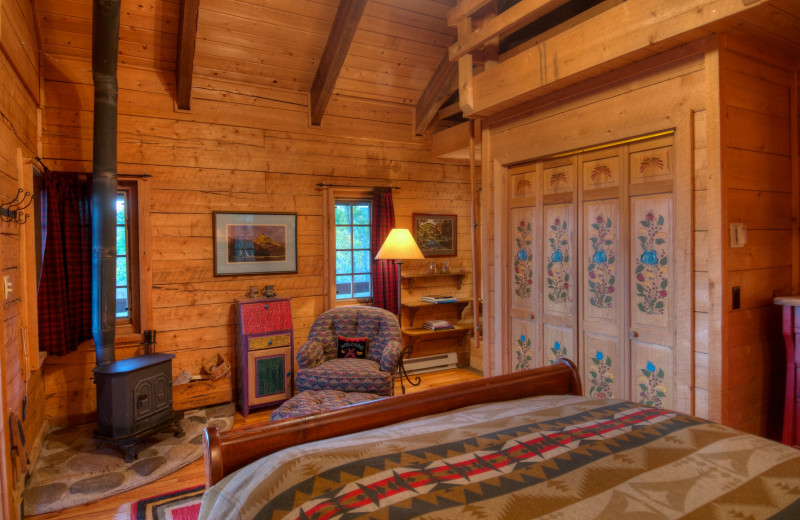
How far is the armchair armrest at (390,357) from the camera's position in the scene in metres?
3.60

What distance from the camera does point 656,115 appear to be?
2.37 meters

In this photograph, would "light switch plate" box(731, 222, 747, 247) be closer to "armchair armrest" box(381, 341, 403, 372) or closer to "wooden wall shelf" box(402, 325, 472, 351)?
"armchair armrest" box(381, 341, 403, 372)

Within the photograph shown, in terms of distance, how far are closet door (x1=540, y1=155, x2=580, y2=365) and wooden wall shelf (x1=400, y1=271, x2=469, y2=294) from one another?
2.05m

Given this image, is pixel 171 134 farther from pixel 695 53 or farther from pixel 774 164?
pixel 774 164

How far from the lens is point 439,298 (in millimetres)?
5230

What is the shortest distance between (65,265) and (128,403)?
49.9 inches

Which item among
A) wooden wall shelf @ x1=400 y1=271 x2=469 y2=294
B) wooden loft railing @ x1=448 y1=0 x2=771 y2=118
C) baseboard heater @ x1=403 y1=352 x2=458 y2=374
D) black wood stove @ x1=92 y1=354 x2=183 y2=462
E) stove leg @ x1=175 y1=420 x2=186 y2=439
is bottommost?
stove leg @ x1=175 y1=420 x2=186 y2=439

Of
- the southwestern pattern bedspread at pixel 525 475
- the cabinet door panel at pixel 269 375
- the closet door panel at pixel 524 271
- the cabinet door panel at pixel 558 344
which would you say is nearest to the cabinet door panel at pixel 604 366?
the cabinet door panel at pixel 558 344

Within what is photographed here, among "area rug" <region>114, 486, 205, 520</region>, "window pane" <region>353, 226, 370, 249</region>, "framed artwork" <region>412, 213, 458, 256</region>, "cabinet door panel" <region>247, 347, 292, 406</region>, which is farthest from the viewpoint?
"framed artwork" <region>412, 213, 458, 256</region>

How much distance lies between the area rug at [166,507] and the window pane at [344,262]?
2.57 metres

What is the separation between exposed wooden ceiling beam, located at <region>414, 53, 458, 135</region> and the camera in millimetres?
4457

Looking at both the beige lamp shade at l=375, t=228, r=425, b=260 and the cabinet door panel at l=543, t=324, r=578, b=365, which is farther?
the beige lamp shade at l=375, t=228, r=425, b=260

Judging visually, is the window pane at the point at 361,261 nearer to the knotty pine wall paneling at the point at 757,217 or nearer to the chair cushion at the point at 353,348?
the chair cushion at the point at 353,348

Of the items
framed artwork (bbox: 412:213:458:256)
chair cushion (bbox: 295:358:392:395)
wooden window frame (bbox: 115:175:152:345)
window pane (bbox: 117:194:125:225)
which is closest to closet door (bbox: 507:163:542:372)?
chair cushion (bbox: 295:358:392:395)
